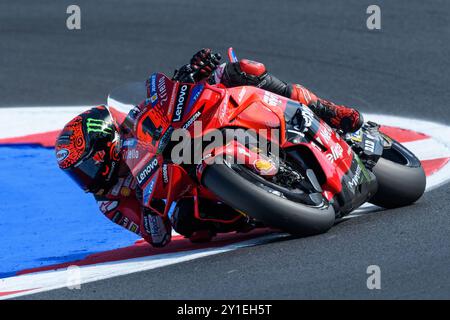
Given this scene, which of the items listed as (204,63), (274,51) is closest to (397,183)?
(204,63)

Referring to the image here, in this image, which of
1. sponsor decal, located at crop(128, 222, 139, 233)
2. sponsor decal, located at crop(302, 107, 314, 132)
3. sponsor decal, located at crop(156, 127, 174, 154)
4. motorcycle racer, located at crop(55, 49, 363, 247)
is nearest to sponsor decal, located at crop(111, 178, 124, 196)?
motorcycle racer, located at crop(55, 49, 363, 247)

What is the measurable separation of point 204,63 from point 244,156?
3.49 feet

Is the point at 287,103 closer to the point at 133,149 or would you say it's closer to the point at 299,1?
the point at 133,149

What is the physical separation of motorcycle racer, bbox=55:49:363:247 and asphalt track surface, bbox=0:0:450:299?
0.54 meters

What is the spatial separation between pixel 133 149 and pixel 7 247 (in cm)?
160

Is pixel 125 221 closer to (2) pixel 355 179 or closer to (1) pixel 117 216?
(1) pixel 117 216

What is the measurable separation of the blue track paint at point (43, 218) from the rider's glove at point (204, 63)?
56.5 inches

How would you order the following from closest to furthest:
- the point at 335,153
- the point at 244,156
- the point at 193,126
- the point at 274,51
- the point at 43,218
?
the point at 244,156 < the point at 193,126 < the point at 335,153 < the point at 43,218 < the point at 274,51

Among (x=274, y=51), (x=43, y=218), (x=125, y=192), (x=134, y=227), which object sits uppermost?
(x=274, y=51)

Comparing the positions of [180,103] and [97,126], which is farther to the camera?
[97,126]

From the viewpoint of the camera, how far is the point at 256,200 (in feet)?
19.3

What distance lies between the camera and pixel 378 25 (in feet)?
40.7

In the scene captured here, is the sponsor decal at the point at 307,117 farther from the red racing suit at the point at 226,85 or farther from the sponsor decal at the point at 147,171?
the sponsor decal at the point at 147,171

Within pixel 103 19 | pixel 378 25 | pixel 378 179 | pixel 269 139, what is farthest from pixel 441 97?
pixel 103 19
